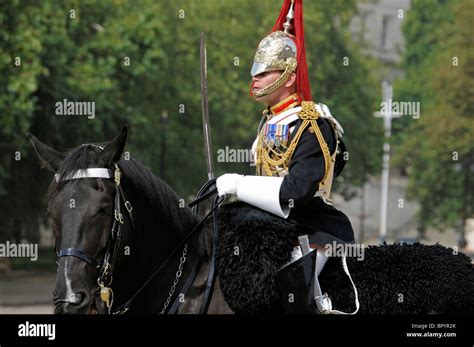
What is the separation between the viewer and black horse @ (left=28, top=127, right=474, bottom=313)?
5.34m

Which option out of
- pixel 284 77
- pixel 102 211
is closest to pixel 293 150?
pixel 284 77

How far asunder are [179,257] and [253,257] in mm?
519

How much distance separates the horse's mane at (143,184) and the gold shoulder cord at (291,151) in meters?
0.58

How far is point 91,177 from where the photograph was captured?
551cm

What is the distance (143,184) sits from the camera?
19.3ft

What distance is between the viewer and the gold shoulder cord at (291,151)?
6016mm

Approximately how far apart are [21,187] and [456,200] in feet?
77.4

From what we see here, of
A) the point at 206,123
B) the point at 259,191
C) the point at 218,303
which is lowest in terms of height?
the point at 218,303

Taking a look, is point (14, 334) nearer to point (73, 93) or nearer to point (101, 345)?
point (101, 345)

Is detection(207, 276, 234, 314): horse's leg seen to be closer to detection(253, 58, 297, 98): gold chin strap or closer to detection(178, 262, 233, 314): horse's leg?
detection(178, 262, 233, 314): horse's leg

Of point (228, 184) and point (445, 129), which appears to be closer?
point (228, 184)

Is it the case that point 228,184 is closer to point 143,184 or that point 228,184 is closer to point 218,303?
point 143,184

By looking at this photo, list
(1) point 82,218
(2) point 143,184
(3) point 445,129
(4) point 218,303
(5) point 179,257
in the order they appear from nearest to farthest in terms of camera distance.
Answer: (1) point 82,218, (2) point 143,184, (4) point 218,303, (5) point 179,257, (3) point 445,129

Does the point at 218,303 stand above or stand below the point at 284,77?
below
